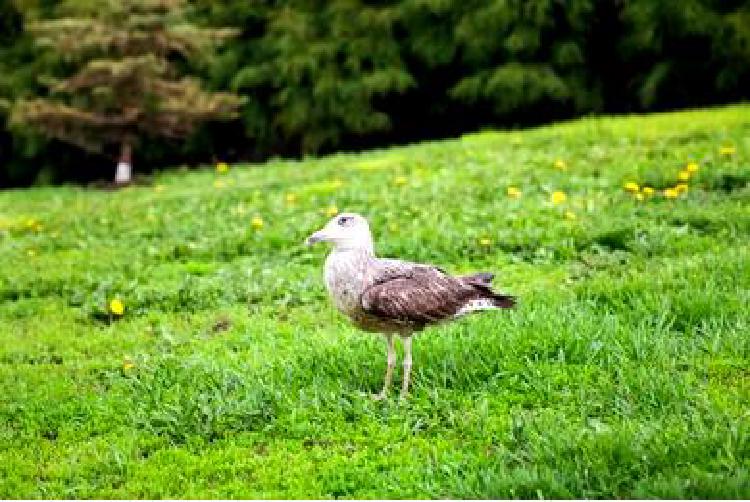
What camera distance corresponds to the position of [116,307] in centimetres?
662

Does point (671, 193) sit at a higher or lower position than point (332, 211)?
higher

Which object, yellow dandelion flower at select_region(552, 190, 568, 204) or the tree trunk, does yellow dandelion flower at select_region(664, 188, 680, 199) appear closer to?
yellow dandelion flower at select_region(552, 190, 568, 204)

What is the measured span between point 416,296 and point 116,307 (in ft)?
10.7

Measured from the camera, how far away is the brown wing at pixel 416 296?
4074mm

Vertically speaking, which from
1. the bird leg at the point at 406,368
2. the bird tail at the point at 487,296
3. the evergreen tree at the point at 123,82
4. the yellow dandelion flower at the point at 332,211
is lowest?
the bird leg at the point at 406,368

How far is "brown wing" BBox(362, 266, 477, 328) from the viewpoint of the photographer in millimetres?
4074

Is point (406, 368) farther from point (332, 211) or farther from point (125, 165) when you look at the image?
point (125, 165)

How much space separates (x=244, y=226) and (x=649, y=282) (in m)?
4.69

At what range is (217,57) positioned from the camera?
24781 mm

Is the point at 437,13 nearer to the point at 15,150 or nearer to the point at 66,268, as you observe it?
the point at 15,150

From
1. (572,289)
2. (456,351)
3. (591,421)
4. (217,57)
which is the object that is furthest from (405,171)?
(217,57)

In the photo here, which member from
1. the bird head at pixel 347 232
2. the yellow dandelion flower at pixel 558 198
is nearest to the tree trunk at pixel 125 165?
the yellow dandelion flower at pixel 558 198

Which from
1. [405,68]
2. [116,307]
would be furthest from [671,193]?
[405,68]

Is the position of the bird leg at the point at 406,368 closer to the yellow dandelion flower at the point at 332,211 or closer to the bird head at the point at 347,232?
the bird head at the point at 347,232
